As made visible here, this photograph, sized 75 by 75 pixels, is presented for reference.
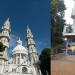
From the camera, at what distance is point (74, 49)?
37.5ft

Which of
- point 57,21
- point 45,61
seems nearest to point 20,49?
point 45,61

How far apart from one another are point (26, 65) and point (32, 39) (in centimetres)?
1128

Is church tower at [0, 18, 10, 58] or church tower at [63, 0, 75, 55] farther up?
church tower at [0, 18, 10, 58]

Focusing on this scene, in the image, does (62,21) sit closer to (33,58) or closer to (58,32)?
(58,32)

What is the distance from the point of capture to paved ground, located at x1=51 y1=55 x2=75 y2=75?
37.1ft

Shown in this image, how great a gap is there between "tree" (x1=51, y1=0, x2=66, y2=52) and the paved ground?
760 millimetres

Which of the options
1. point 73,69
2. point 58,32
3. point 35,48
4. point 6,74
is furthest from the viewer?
point 35,48

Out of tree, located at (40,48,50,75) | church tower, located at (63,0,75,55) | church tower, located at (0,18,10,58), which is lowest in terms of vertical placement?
tree, located at (40,48,50,75)

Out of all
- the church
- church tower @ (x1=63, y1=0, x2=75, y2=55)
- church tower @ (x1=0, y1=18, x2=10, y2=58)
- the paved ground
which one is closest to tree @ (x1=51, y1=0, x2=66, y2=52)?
church tower @ (x1=63, y1=0, x2=75, y2=55)

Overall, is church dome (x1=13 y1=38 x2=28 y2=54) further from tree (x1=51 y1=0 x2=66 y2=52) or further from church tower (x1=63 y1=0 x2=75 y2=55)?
church tower (x1=63 y1=0 x2=75 y2=55)

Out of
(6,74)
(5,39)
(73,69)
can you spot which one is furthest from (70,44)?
(5,39)

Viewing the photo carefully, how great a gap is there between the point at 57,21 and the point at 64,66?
6.46 ft

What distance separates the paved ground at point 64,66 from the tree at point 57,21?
2.50ft

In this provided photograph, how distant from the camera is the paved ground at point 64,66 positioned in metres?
11.3
